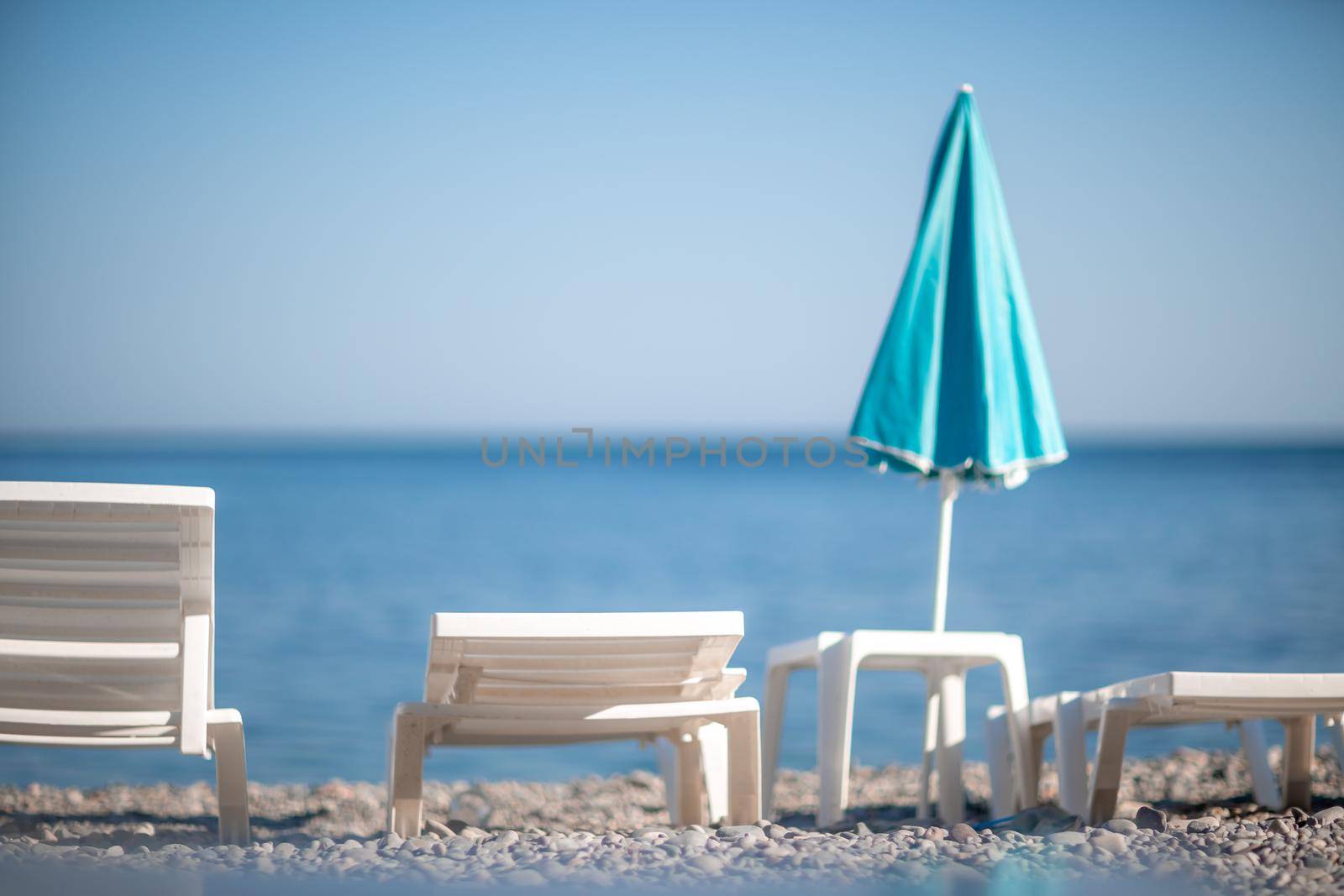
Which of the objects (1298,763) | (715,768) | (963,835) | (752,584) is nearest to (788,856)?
(963,835)

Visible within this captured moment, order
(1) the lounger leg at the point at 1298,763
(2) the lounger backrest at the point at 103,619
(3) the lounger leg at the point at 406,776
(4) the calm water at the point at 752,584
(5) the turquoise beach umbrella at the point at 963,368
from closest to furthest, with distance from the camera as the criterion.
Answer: (2) the lounger backrest at the point at 103,619 < (3) the lounger leg at the point at 406,776 < (1) the lounger leg at the point at 1298,763 < (5) the turquoise beach umbrella at the point at 963,368 < (4) the calm water at the point at 752,584

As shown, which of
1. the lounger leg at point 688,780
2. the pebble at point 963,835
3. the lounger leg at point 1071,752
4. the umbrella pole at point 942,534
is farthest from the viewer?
the umbrella pole at point 942,534

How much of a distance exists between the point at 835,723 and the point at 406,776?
1.17 m

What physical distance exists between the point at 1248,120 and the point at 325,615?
1459 centimetres

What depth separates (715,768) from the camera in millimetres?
3613

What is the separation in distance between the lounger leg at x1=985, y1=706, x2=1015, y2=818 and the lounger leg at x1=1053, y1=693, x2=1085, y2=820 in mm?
439

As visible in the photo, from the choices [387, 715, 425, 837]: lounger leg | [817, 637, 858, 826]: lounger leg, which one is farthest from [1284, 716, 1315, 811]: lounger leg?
[387, 715, 425, 837]: lounger leg

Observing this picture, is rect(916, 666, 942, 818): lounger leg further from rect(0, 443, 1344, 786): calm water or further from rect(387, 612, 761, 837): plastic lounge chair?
rect(0, 443, 1344, 786): calm water

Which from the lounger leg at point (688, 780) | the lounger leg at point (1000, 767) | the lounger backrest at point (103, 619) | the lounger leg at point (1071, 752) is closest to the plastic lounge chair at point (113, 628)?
the lounger backrest at point (103, 619)

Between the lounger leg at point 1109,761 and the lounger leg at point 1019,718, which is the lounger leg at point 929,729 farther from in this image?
the lounger leg at point 1109,761

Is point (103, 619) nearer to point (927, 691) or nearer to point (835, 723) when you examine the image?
point (835, 723)

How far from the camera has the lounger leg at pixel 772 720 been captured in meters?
3.83

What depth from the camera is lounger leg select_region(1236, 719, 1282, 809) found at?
13.2ft

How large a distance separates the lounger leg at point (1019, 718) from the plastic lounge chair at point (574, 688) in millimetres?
891
